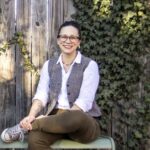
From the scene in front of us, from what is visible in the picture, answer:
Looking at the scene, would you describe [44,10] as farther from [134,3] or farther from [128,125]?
[128,125]

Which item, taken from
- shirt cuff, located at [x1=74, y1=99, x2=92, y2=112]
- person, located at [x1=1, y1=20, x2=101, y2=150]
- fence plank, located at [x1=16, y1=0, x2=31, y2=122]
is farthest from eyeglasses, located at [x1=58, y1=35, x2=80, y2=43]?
fence plank, located at [x1=16, y1=0, x2=31, y2=122]

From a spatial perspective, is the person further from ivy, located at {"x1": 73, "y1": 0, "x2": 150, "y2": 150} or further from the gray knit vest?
ivy, located at {"x1": 73, "y1": 0, "x2": 150, "y2": 150}

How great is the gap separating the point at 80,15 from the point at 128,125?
1.19m

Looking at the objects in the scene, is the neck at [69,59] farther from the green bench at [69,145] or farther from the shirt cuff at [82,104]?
the green bench at [69,145]

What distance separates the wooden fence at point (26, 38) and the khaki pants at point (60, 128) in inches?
54.0

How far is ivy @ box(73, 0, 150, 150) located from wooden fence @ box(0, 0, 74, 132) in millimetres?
251

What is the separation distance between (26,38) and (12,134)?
1.46m

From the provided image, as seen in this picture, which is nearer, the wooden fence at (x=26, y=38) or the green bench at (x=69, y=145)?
the green bench at (x=69, y=145)

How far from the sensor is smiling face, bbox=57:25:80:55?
11.1 ft

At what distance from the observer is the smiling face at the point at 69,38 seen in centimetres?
339

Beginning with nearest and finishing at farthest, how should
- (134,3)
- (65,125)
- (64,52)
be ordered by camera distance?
(65,125) < (64,52) < (134,3)

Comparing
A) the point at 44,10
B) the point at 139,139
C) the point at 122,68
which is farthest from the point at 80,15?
the point at 139,139

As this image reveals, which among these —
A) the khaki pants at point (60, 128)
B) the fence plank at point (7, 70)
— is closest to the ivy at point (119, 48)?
the fence plank at point (7, 70)

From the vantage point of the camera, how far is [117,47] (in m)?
4.43
